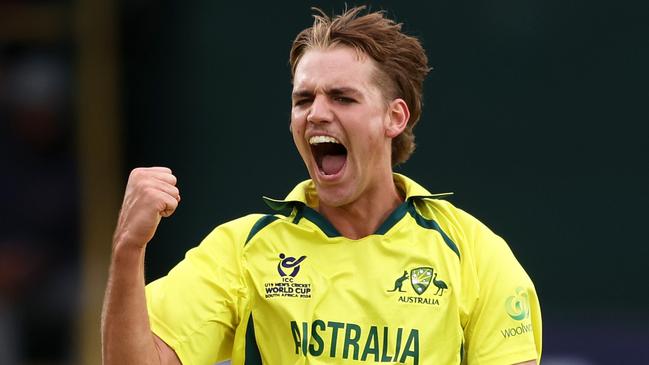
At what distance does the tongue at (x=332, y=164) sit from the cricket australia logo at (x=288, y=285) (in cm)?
31

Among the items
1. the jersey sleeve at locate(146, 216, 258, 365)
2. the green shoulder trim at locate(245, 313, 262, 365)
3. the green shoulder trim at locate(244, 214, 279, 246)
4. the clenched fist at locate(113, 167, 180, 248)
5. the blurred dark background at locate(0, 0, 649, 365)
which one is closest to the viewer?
the clenched fist at locate(113, 167, 180, 248)

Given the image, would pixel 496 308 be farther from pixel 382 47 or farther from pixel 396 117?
pixel 382 47

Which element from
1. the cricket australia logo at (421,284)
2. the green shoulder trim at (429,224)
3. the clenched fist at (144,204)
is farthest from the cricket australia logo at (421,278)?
the clenched fist at (144,204)

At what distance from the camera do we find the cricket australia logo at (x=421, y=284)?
155 inches

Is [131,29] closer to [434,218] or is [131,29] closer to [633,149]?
[633,149]

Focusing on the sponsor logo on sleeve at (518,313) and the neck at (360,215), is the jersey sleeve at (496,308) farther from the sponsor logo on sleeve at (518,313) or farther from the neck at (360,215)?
the neck at (360,215)

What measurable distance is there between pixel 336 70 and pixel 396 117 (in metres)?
0.29

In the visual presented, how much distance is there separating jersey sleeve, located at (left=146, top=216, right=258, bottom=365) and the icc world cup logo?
13 centimetres

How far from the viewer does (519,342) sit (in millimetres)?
3959

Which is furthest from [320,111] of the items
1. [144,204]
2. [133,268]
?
[133,268]

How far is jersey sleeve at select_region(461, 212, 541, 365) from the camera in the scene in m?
3.94

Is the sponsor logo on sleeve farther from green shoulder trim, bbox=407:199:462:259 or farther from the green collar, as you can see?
the green collar

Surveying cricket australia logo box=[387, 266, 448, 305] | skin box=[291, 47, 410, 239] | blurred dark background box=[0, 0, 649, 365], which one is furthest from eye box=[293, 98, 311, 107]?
blurred dark background box=[0, 0, 649, 365]

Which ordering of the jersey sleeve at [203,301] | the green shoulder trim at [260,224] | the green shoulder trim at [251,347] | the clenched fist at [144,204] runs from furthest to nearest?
the green shoulder trim at [260,224]
the green shoulder trim at [251,347]
the jersey sleeve at [203,301]
the clenched fist at [144,204]
